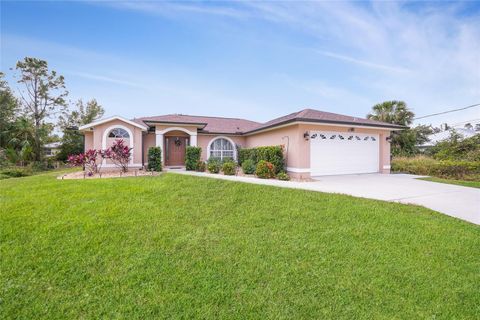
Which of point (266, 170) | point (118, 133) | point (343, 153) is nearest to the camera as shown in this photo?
point (266, 170)

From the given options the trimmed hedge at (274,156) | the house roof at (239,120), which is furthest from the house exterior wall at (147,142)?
the trimmed hedge at (274,156)

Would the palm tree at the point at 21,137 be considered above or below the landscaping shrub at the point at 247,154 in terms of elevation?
above

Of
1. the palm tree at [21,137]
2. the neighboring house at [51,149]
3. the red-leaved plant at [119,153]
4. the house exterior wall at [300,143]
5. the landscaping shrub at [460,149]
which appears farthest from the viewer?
the neighboring house at [51,149]

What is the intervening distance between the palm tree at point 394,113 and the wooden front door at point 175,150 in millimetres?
20106

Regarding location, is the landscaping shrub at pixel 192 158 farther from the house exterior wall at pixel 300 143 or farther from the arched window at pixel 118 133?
the house exterior wall at pixel 300 143

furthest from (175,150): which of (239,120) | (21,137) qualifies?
(21,137)

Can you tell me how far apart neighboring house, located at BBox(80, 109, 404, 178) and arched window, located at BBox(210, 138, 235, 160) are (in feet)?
5.96

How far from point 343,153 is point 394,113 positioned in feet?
43.6

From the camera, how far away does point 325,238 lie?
13.9ft

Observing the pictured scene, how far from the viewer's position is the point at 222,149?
1767 centimetres

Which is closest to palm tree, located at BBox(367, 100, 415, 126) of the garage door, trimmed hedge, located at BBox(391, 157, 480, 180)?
trimmed hedge, located at BBox(391, 157, 480, 180)

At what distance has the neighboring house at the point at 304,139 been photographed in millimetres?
11930

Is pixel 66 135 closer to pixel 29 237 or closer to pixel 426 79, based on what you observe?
pixel 29 237

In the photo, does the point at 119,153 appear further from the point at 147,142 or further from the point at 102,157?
the point at 147,142
